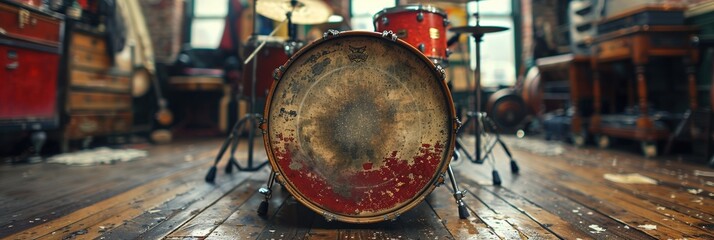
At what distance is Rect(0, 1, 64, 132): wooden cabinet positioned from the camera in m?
2.47

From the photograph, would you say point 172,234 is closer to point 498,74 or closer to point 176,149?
point 176,149

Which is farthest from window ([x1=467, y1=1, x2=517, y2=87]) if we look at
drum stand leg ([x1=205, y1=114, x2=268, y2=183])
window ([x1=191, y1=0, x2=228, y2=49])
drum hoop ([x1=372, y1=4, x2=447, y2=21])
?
drum stand leg ([x1=205, y1=114, x2=268, y2=183])

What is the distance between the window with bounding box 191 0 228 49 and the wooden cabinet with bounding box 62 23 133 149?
1.74 meters

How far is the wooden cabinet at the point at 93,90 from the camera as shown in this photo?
319 cm

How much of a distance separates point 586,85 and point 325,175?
11.9ft

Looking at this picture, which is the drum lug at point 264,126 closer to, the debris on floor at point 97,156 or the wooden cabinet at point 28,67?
the debris on floor at point 97,156

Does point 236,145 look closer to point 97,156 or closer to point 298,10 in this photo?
point 298,10

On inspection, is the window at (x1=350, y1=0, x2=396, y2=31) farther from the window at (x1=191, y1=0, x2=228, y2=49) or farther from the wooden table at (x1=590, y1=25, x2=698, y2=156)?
the wooden table at (x1=590, y1=25, x2=698, y2=156)

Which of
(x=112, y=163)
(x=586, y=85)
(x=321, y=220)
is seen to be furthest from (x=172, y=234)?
(x=586, y=85)

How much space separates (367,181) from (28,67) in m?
2.82

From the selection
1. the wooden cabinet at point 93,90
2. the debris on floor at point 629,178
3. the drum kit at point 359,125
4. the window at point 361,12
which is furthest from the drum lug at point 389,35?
the window at point 361,12

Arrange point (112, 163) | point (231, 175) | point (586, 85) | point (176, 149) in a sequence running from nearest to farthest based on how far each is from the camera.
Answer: point (231, 175)
point (112, 163)
point (176, 149)
point (586, 85)

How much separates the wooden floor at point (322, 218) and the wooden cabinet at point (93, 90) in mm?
1115

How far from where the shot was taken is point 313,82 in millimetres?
1221
